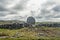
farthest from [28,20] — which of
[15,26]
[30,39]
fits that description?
[30,39]

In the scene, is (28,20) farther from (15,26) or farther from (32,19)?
(15,26)

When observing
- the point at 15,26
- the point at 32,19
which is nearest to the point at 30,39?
the point at 15,26

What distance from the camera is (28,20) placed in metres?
134

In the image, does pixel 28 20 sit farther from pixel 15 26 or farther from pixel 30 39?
pixel 30 39

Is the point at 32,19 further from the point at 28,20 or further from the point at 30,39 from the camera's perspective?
the point at 30,39

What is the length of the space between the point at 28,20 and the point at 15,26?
35.2 metres

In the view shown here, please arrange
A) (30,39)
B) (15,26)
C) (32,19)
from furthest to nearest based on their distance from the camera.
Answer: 1. (32,19)
2. (15,26)
3. (30,39)

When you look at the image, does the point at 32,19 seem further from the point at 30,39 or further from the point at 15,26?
the point at 30,39

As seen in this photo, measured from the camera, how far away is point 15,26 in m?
100

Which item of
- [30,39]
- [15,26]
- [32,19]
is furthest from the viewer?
[32,19]

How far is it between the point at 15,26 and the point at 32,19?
3600 cm

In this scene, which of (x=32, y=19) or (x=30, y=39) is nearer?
(x=30, y=39)

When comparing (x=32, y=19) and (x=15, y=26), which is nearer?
(x=15, y=26)

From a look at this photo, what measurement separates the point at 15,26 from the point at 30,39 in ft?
195
